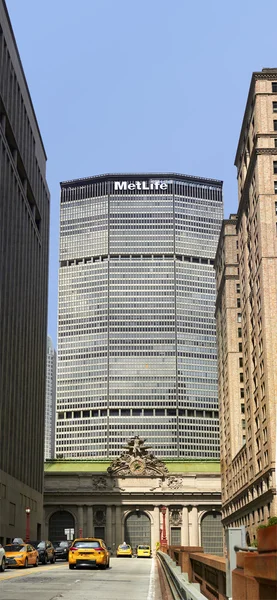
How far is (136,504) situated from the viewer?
12425cm

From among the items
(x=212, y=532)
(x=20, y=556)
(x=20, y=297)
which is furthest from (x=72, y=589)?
(x=212, y=532)

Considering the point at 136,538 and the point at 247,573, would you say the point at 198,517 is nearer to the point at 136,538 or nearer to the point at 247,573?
the point at 136,538

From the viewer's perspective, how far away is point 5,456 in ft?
268

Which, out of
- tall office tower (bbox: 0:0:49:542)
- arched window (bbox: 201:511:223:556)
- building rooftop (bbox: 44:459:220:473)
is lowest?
arched window (bbox: 201:511:223:556)

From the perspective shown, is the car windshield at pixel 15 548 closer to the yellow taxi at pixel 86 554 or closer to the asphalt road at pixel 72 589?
the yellow taxi at pixel 86 554

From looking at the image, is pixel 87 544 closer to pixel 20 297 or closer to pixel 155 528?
pixel 20 297

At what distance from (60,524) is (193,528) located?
2135 centimetres

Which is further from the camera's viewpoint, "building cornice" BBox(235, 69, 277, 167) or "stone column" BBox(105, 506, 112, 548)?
"stone column" BBox(105, 506, 112, 548)

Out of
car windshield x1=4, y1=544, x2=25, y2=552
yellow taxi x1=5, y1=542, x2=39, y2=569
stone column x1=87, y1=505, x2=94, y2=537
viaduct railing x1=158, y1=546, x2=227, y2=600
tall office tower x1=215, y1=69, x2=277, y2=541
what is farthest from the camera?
stone column x1=87, y1=505, x2=94, y2=537

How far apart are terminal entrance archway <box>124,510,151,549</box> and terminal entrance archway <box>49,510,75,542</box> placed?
28.9ft

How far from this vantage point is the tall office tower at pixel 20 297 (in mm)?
83312

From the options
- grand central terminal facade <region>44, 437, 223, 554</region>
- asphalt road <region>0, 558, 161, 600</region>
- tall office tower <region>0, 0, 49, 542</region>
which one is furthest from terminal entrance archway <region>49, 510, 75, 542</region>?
asphalt road <region>0, 558, 161, 600</region>

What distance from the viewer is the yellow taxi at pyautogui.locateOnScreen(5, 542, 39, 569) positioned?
138 ft

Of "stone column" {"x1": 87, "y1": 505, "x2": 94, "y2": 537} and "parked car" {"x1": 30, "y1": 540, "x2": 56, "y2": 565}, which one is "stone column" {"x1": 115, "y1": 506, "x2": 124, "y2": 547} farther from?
"parked car" {"x1": 30, "y1": 540, "x2": 56, "y2": 565}
